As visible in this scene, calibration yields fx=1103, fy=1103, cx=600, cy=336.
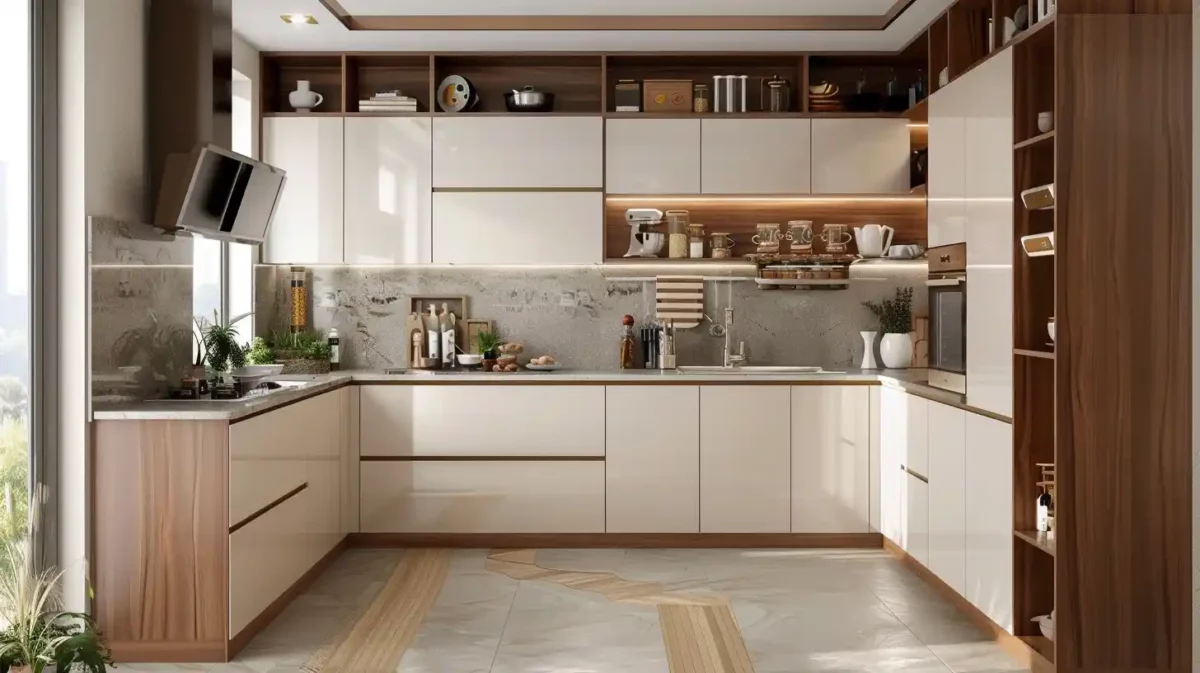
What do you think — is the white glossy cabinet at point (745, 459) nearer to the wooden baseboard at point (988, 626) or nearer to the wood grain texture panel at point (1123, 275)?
the wooden baseboard at point (988, 626)

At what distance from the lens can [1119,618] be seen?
10.9 feet

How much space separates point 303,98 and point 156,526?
2.70 metres

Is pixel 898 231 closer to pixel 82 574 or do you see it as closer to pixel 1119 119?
pixel 1119 119

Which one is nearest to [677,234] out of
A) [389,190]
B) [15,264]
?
[389,190]

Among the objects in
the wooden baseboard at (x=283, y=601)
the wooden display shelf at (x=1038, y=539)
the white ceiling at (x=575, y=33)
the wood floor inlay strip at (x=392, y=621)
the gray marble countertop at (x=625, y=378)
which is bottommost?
the wood floor inlay strip at (x=392, y=621)

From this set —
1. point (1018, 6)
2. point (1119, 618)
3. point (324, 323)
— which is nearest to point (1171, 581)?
point (1119, 618)

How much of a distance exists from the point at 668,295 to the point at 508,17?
1653 millimetres

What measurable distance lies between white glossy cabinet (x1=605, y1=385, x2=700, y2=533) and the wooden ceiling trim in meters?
1.69

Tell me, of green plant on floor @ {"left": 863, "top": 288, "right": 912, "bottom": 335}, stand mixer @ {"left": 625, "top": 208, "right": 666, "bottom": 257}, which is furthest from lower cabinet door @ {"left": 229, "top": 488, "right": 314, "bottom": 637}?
green plant on floor @ {"left": 863, "top": 288, "right": 912, "bottom": 335}

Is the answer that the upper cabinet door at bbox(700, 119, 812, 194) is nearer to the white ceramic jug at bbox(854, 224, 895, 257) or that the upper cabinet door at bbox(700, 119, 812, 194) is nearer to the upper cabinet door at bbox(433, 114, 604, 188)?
the white ceramic jug at bbox(854, 224, 895, 257)

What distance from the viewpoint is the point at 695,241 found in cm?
568

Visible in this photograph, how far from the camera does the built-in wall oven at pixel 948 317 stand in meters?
4.06

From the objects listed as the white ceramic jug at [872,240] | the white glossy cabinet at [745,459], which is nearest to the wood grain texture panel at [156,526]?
the white glossy cabinet at [745,459]

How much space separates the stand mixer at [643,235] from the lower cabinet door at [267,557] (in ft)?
6.80
